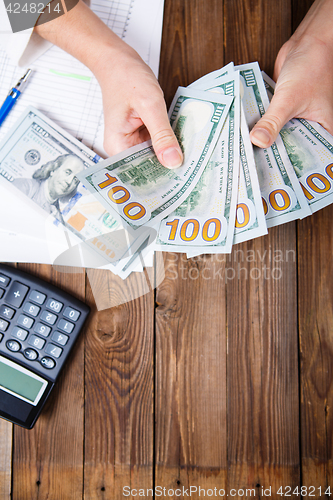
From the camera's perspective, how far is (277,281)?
1.74ft

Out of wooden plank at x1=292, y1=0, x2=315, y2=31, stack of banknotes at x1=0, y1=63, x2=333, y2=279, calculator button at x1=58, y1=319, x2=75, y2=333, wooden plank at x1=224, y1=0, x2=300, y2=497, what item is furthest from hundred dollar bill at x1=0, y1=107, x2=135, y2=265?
wooden plank at x1=292, y1=0, x2=315, y2=31

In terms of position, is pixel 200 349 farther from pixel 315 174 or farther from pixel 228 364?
pixel 315 174

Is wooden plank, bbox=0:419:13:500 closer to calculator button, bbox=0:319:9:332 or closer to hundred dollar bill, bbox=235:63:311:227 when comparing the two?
calculator button, bbox=0:319:9:332

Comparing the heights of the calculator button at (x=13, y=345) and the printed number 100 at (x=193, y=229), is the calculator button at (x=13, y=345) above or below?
below

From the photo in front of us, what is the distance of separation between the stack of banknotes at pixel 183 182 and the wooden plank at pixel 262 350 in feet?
0.19

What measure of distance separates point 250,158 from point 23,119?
0.36m

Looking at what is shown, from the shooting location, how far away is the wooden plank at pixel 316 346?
52cm

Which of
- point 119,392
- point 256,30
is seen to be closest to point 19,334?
point 119,392

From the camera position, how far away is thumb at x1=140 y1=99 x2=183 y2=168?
18.2 inches

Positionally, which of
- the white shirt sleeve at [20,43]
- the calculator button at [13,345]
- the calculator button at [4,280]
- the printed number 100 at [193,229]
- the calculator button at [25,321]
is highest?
the white shirt sleeve at [20,43]

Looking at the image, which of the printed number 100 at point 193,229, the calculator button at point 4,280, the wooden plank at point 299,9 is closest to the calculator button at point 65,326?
the calculator button at point 4,280

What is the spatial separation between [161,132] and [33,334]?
0.36 m

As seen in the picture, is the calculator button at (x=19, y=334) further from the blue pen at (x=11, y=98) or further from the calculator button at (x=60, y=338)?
the blue pen at (x=11, y=98)

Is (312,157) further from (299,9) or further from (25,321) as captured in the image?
(25,321)
